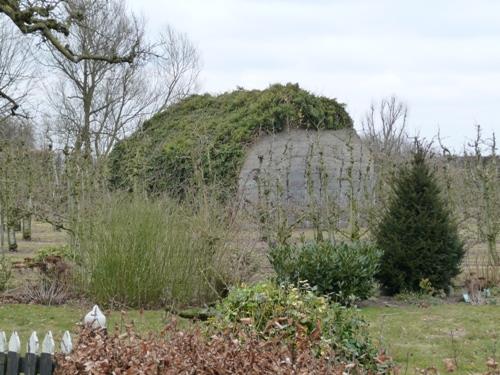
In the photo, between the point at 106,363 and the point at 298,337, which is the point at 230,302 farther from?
the point at 106,363

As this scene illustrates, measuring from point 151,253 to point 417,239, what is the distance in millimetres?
4191

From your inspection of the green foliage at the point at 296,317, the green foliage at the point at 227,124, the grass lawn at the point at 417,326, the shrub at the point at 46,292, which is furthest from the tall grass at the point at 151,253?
the green foliage at the point at 227,124

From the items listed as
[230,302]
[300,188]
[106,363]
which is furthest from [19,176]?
[106,363]

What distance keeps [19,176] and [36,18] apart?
6.65 meters

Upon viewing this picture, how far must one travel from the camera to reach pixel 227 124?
1811 centimetres

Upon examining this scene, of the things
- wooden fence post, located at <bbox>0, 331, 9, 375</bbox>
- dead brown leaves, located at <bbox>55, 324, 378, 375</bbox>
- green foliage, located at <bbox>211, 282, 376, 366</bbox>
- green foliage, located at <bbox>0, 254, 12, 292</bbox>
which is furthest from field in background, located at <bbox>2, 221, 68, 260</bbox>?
dead brown leaves, located at <bbox>55, 324, 378, 375</bbox>

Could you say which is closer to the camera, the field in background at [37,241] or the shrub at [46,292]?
the shrub at [46,292]

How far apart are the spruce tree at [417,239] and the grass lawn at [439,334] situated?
80 cm

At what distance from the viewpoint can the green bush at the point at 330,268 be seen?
9.96 metres

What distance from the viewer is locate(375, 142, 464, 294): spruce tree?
Result: 444 inches

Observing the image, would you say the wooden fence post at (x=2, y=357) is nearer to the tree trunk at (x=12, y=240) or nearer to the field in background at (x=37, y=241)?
the field in background at (x=37, y=241)

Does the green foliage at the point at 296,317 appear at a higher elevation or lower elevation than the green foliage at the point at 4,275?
higher

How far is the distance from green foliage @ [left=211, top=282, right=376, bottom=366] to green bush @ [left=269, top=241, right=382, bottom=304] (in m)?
4.07

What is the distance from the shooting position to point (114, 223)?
10.2 meters
